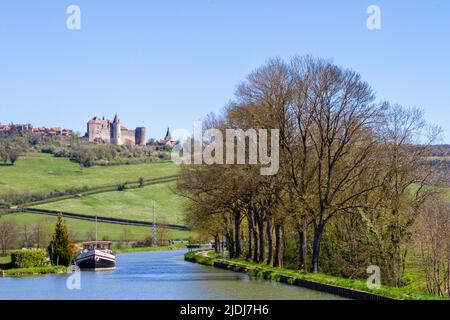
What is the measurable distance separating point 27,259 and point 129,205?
10693 centimetres

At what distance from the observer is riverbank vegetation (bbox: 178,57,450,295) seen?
51.2 m

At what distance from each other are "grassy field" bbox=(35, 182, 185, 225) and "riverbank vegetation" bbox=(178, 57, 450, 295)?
363 feet

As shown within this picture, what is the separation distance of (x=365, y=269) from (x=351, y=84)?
42.2 ft

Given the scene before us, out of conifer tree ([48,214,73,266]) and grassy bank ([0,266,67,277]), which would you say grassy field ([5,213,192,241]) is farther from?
grassy bank ([0,266,67,277])

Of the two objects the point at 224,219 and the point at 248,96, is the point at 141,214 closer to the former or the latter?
the point at 224,219

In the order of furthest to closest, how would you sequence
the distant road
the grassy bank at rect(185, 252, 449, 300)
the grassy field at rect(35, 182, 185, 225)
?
the grassy field at rect(35, 182, 185, 225), the distant road, the grassy bank at rect(185, 252, 449, 300)

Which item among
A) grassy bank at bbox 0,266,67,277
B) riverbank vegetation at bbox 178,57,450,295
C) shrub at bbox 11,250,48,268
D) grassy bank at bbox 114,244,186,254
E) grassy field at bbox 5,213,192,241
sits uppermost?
riverbank vegetation at bbox 178,57,450,295

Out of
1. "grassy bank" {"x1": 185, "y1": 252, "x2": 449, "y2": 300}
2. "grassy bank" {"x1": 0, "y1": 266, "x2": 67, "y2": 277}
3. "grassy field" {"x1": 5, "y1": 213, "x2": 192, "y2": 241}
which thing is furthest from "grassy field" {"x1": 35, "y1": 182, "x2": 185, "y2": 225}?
"grassy bank" {"x1": 185, "y1": 252, "x2": 449, "y2": 300}

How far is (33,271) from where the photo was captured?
232 ft

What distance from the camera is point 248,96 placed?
182 feet

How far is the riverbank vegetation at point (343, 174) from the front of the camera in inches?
2015

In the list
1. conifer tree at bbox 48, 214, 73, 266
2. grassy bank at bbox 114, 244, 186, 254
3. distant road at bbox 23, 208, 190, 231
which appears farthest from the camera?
distant road at bbox 23, 208, 190, 231
